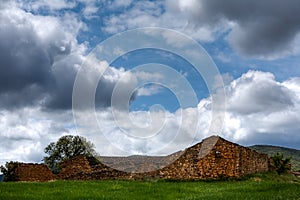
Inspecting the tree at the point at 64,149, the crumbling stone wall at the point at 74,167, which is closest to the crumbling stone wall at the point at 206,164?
the crumbling stone wall at the point at 74,167

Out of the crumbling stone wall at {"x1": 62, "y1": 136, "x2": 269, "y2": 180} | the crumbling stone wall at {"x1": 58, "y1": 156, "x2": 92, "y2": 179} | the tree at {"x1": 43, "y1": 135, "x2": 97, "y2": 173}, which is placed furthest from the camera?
the tree at {"x1": 43, "y1": 135, "x2": 97, "y2": 173}

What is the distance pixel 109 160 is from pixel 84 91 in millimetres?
17672

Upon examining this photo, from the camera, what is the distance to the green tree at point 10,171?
1618 inches

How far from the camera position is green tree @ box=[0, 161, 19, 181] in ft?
135

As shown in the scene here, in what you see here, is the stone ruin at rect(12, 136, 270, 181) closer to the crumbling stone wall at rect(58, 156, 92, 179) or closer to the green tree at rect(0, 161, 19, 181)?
the crumbling stone wall at rect(58, 156, 92, 179)

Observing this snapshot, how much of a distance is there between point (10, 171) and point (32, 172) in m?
5.68

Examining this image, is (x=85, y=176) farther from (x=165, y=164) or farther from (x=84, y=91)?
(x=84, y=91)

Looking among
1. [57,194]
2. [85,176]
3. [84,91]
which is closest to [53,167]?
[85,176]

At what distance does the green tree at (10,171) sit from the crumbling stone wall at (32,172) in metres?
0.61

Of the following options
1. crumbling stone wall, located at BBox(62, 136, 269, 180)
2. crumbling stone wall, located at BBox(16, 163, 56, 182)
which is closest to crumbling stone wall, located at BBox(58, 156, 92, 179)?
crumbling stone wall, located at BBox(16, 163, 56, 182)

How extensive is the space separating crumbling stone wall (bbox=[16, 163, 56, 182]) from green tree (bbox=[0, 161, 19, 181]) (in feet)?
1.99

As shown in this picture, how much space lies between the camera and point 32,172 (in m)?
40.6

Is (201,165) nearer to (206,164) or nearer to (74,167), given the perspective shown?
(206,164)

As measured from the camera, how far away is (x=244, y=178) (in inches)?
1371
